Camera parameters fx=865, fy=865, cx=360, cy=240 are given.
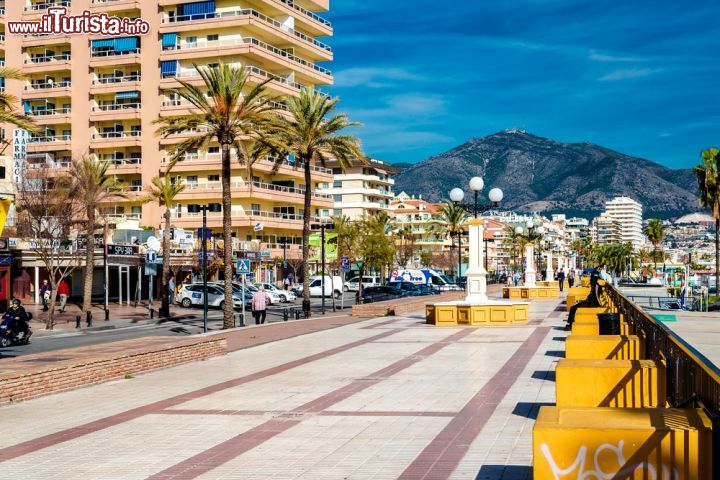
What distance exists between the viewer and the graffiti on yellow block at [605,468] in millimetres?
5203

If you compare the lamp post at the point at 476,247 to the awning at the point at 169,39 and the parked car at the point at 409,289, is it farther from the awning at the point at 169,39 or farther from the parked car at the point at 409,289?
the awning at the point at 169,39

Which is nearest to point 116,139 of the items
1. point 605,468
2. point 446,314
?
point 446,314

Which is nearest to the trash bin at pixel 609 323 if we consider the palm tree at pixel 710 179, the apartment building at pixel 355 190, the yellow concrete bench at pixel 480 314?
the yellow concrete bench at pixel 480 314

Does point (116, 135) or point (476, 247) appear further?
point (116, 135)

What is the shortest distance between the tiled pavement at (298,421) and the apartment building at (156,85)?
5137 cm

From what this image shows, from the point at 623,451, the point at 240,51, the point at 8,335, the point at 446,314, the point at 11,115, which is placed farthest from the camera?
the point at 240,51

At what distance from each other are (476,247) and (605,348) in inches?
773

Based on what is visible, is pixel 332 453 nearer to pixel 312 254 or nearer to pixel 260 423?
pixel 260 423

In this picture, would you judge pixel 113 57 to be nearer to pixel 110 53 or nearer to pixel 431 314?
pixel 110 53

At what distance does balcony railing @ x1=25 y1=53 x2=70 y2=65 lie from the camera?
7519 cm

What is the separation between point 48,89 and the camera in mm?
74938

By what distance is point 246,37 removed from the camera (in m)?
69.8

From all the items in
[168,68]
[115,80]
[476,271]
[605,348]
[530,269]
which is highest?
[168,68]

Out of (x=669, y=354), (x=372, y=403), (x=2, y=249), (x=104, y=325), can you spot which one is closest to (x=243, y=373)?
(x=372, y=403)
